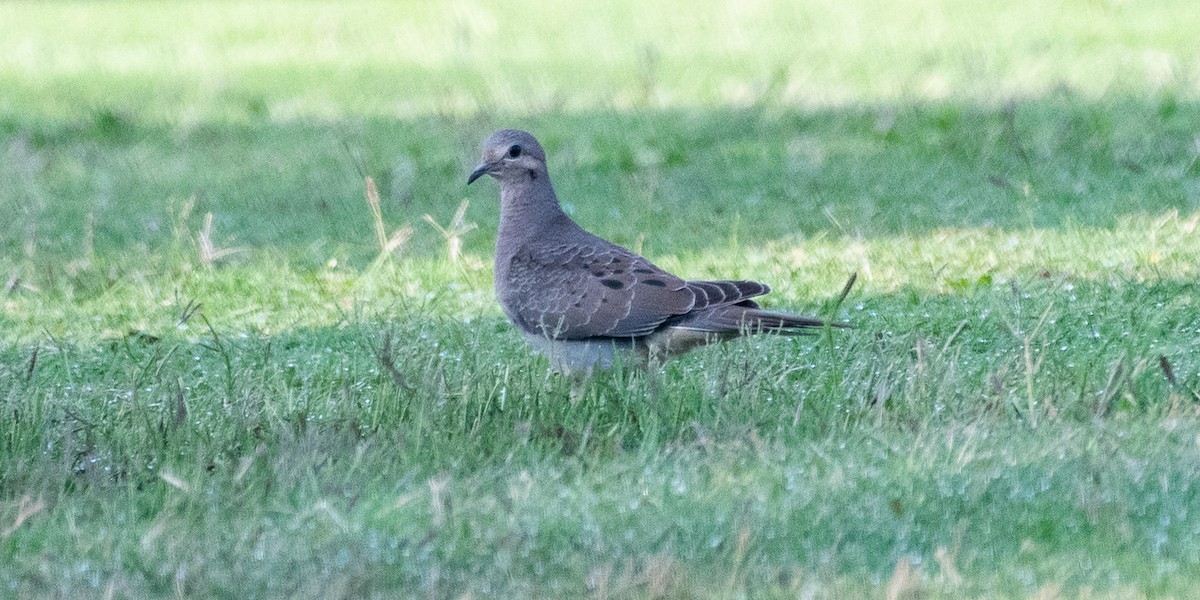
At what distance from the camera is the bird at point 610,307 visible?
615 centimetres

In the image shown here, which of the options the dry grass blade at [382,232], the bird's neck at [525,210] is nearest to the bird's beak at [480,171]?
the bird's neck at [525,210]

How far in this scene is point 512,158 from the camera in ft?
22.9

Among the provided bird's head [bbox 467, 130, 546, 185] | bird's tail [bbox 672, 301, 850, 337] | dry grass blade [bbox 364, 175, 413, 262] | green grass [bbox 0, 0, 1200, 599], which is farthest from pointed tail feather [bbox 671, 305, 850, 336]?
dry grass blade [bbox 364, 175, 413, 262]

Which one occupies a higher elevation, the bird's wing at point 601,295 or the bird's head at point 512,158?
the bird's head at point 512,158

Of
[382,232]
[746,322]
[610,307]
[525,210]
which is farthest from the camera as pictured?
[382,232]

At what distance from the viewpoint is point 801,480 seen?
4590mm

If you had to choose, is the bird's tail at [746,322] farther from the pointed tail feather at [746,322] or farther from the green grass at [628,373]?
the green grass at [628,373]

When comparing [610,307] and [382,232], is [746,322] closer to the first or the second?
[610,307]

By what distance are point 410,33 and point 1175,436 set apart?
12.7 meters

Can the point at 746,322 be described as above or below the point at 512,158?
below

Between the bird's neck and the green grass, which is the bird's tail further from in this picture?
the bird's neck

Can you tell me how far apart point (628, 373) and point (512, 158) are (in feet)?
4.09

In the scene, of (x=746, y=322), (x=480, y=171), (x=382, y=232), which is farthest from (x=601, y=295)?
(x=382, y=232)

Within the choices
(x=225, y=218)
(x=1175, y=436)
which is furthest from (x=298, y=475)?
(x=225, y=218)
